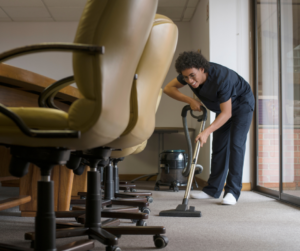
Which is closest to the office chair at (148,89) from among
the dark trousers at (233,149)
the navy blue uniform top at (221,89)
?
the navy blue uniform top at (221,89)

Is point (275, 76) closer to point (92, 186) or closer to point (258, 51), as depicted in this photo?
point (258, 51)

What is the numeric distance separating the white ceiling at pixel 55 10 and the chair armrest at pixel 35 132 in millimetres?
4085

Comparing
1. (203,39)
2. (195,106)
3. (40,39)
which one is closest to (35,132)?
(195,106)

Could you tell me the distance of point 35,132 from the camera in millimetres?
791

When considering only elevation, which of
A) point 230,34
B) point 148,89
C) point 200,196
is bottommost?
point 200,196

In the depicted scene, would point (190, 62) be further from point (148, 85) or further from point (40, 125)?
point (40, 125)

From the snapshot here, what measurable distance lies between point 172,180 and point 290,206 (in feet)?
4.69

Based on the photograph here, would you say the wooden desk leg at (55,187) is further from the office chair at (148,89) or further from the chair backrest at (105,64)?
the chair backrest at (105,64)

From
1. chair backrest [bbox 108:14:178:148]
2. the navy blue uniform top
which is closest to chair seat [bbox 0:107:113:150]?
chair backrest [bbox 108:14:178:148]

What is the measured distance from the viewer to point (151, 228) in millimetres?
1244

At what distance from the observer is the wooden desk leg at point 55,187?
196 cm

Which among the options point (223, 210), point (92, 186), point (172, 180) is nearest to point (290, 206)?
point (223, 210)

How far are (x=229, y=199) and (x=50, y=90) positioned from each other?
1.81m

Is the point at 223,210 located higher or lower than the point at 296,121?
lower
